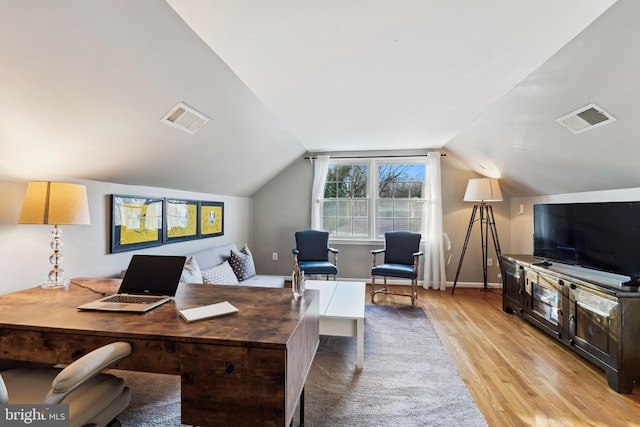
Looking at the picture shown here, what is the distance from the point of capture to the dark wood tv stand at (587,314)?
2029 millimetres

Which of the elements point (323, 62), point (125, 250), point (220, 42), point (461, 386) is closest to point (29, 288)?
point (125, 250)

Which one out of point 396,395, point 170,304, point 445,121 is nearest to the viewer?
point 170,304

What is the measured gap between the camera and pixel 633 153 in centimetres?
221

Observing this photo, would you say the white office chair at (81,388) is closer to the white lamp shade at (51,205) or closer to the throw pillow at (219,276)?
the white lamp shade at (51,205)

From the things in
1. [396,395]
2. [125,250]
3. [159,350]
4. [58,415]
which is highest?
[125,250]

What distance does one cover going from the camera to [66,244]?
2154mm

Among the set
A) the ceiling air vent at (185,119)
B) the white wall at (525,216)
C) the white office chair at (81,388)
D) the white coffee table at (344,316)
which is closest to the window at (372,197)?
the white wall at (525,216)

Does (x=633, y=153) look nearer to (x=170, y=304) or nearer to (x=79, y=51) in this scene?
(x=170, y=304)

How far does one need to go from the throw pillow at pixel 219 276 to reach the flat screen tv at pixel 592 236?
329 centimetres

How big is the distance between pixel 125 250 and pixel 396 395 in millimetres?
2430

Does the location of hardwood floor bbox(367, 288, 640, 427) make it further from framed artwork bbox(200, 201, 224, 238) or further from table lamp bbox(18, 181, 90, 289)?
framed artwork bbox(200, 201, 224, 238)

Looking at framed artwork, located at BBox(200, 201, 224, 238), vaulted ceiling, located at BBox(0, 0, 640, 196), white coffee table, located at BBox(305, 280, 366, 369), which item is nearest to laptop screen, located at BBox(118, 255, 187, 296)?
vaulted ceiling, located at BBox(0, 0, 640, 196)

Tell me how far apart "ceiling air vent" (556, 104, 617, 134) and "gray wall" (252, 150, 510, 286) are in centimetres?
239

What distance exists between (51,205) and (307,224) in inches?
144
